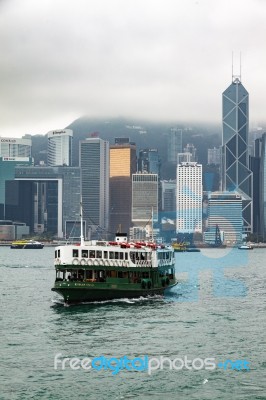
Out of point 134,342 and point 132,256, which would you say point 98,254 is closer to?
point 132,256

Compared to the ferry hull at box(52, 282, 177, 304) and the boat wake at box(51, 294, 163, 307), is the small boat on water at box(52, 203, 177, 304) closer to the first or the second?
the ferry hull at box(52, 282, 177, 304)

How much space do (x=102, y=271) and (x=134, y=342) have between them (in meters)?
21.0

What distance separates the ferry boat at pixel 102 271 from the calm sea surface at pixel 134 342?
47.1 inches

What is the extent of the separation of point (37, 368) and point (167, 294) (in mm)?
40361

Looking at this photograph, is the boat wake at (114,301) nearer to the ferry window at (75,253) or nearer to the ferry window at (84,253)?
the ferry window at (84,253)

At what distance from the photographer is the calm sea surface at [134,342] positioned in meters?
38.8

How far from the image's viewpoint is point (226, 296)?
83250 mm

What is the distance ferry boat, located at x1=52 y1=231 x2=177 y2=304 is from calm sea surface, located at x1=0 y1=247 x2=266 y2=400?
1197 mm

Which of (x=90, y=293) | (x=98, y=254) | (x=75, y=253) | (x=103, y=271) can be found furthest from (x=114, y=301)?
(x=75, y=253)

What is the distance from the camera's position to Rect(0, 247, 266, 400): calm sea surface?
38.8 m

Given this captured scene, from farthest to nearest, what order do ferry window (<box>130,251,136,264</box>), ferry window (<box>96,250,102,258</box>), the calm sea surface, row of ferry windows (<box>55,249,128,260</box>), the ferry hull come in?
1. ferry window (<box>130,251,136,264</box>)
2. ferry window (<box>96,250,102,258</box>)
3. row of ferry windows (<box>55,249,128,260</box>)
4. the ferry hull
5. the calm sea surface

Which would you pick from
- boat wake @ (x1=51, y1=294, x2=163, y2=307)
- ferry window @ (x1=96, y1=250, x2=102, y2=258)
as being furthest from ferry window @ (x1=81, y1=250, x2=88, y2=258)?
boat wake @ (x1=51, y1=294, x2=163, y2=307)

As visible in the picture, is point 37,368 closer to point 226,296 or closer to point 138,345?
point 138,345

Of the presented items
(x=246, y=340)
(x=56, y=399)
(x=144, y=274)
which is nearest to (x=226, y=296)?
(x=144, y=274)
